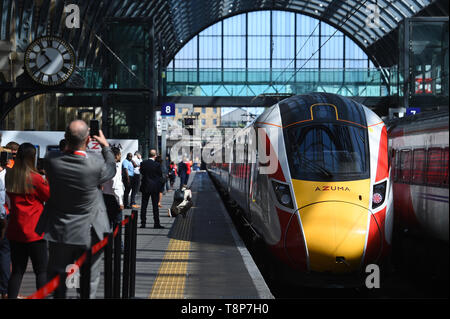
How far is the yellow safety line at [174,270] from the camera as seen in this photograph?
747 cm

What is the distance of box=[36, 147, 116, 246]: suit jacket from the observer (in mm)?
5055

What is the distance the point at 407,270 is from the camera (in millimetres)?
10641

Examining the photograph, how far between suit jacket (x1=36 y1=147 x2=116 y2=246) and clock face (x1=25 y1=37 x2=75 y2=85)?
13584 millimetres

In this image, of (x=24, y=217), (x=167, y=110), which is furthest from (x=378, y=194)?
(x=167, y=110)

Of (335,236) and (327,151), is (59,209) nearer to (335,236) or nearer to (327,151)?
(335,236)

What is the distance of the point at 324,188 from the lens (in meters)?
8.60

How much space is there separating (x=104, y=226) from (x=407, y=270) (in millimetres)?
6768

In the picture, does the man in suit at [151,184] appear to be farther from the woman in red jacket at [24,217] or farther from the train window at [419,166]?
the woman in red jacket at [24,217]

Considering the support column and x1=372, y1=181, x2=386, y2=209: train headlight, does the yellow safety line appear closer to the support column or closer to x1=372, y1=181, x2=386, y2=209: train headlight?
x1=372, y1=181, x2=386, y2=209: train headlight

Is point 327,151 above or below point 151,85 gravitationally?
below

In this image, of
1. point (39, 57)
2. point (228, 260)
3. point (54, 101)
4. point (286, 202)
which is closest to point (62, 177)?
point (286, 202)

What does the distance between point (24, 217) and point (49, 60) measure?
43.2ft

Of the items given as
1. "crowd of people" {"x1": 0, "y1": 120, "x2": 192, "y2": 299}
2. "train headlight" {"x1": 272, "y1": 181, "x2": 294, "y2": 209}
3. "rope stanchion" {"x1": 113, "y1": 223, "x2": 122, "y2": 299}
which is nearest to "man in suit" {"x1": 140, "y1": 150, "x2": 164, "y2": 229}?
"train headlight" {"x1": 272, "y1": 181, "x2": 294, "y2": 209}

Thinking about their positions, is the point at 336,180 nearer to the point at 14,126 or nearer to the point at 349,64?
the point at 14,126
